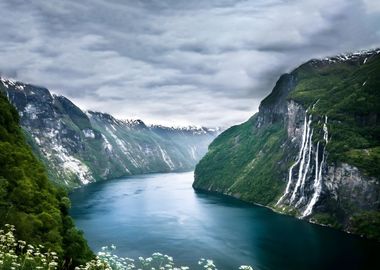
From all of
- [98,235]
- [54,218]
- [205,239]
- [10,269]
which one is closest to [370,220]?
[205,239]

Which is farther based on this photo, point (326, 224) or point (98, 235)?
point (326, 224)

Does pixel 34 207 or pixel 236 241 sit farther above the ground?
pixel 34 207

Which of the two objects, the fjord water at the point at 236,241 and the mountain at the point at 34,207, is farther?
the fjord water at the point at 236,241

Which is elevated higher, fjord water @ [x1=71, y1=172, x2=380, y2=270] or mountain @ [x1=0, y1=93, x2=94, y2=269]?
mountain @ [x1=0, y1=93, x2=94, y2=269]

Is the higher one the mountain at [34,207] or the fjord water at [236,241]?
the mountain at [34,207]

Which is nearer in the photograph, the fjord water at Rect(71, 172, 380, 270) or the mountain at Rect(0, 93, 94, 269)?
the mountain at Rect(0, 93, 94, 269)

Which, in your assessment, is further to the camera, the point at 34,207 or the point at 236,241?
the point at 236,241

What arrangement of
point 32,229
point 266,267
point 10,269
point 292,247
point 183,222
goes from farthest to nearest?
1. point 183,222
2. point 292,247
3. point 266,267
4. point 32,229
5. point 10,269

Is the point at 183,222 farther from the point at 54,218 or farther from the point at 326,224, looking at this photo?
the point at 54,218
